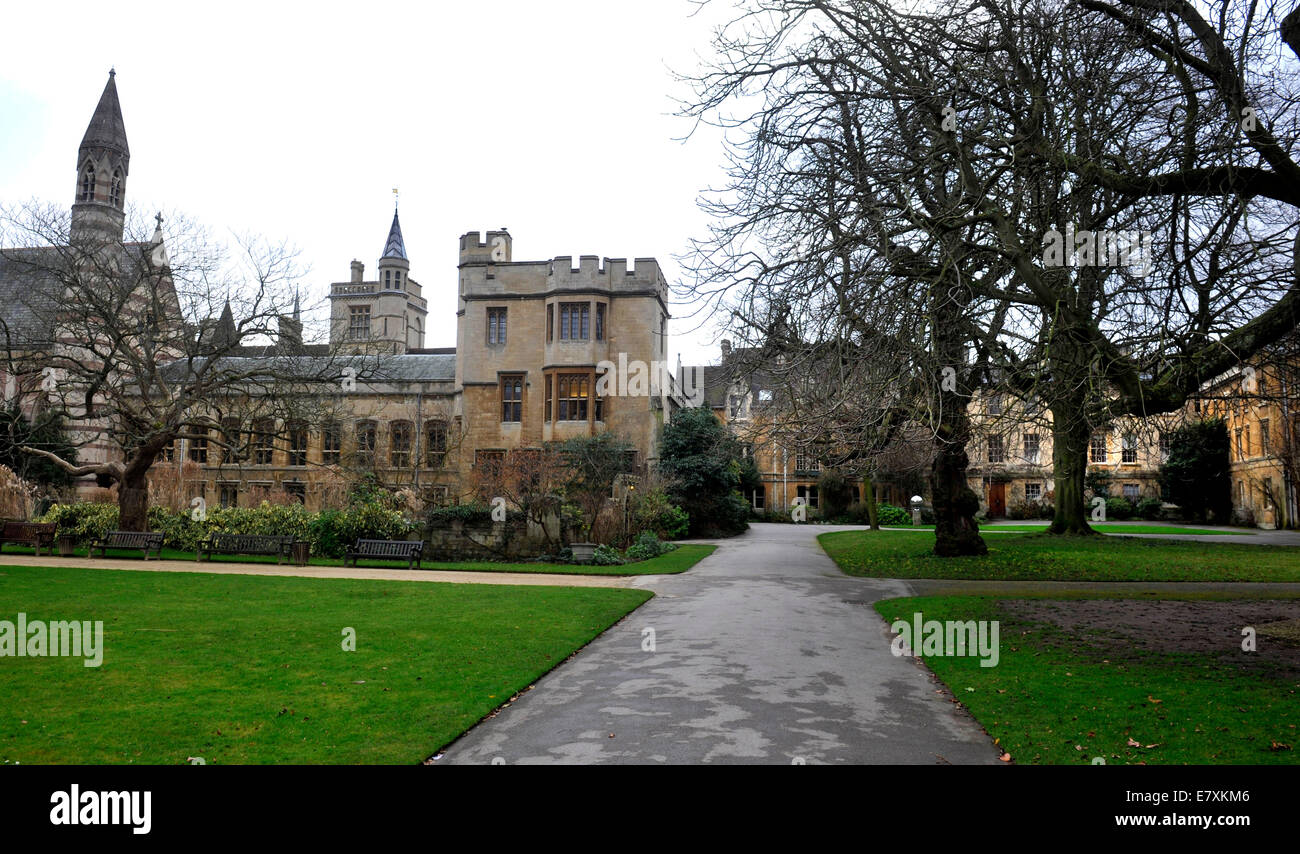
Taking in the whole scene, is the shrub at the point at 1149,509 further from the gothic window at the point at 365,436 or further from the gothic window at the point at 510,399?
the gothic window at the point at 365,436

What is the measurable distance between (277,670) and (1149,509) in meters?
55.3

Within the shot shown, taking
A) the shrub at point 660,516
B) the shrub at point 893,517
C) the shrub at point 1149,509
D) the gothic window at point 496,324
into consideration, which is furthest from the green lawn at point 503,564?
the shrub at point 1149,509

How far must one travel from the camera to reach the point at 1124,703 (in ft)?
24.2

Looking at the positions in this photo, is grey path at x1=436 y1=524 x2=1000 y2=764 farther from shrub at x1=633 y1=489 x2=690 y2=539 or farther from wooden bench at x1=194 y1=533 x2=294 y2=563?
shrub at x1=633 y1=489 x2=690 y2=539

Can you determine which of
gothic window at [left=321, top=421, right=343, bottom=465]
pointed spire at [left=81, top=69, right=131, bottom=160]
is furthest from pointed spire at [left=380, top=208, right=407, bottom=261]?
gothic window at [left=321, top=421, right=343, bottom=465]

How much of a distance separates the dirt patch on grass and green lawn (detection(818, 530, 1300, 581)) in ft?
13.2

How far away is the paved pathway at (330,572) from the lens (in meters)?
18.1

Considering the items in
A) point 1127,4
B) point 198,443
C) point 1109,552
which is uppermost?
→ point 1127,4

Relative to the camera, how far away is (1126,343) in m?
9.11
